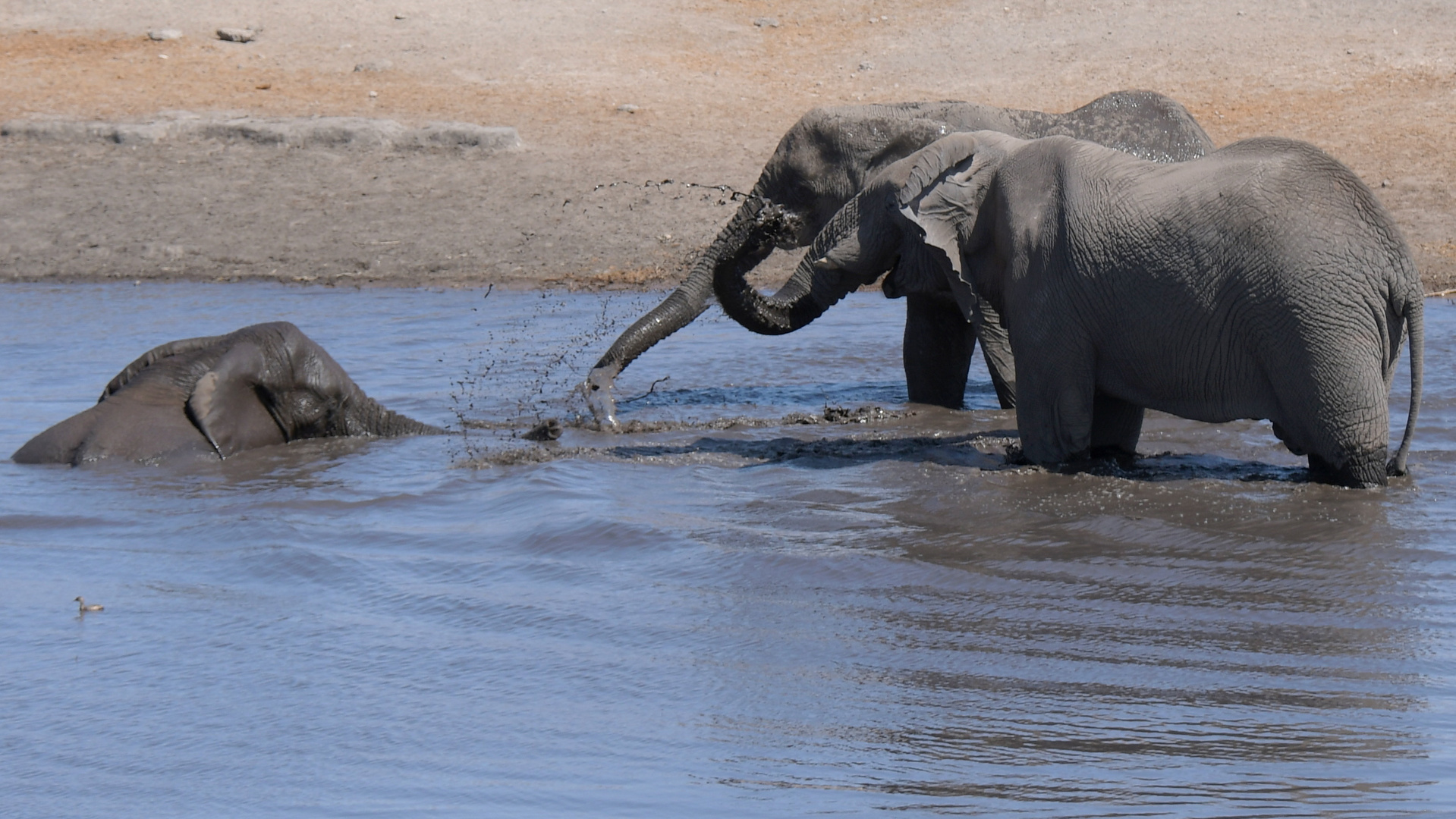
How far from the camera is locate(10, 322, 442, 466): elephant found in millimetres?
8203

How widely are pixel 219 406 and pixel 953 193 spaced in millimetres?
3642

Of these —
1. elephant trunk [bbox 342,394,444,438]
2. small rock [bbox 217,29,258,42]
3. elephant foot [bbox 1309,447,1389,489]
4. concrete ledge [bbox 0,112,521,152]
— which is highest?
small rock [bbox 217,29,258,42]

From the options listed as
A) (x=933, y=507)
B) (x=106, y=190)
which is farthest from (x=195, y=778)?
(x=106, y=190)

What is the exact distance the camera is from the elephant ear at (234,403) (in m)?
8.27

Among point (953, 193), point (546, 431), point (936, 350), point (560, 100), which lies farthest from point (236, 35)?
point (953, 193)

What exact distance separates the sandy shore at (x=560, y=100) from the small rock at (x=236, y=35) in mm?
125

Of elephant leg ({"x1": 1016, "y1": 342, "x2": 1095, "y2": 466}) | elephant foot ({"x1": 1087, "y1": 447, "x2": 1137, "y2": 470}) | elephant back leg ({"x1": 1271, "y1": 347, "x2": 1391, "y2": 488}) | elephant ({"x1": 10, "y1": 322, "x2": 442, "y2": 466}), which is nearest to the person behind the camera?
elephant back leg ({"x1": 1271, "y1": 347, "x2": 1391, "y2": 488})

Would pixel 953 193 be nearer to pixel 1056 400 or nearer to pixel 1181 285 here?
pixel 1056 400

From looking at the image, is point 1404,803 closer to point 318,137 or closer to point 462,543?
point 462,543

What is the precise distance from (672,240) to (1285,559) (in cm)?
914

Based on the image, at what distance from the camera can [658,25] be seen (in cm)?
2116

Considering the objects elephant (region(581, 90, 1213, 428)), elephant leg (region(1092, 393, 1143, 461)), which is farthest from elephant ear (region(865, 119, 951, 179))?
elephant leg (region(1092, 393, 1143, 461))

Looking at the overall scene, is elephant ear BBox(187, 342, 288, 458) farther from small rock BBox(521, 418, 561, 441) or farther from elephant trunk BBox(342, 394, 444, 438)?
small rock BBox(521, 418, 561, 441)

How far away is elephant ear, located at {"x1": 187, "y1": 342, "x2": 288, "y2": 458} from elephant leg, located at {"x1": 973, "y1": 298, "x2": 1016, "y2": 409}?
11.8ft
